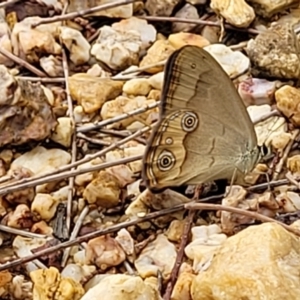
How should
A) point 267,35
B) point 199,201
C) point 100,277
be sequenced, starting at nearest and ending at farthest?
1. point 100,277
2. point 199,201
3. point 267,35

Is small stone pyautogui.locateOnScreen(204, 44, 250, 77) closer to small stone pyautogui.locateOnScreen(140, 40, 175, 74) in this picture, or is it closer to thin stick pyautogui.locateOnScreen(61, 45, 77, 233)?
A: small stone pyautogui.locateOnScreen(140, 40, 175, 74)

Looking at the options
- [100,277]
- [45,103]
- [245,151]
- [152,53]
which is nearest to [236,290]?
[100,277]

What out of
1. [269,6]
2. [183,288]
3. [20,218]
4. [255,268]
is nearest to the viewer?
[255,268]

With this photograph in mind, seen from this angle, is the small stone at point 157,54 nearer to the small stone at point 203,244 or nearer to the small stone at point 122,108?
the small stone at point 122,108

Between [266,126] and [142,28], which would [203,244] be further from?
[142,28]

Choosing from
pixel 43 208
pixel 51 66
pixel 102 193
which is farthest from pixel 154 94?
pixel 43 208

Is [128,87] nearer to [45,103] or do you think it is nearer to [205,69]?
[45,103]
